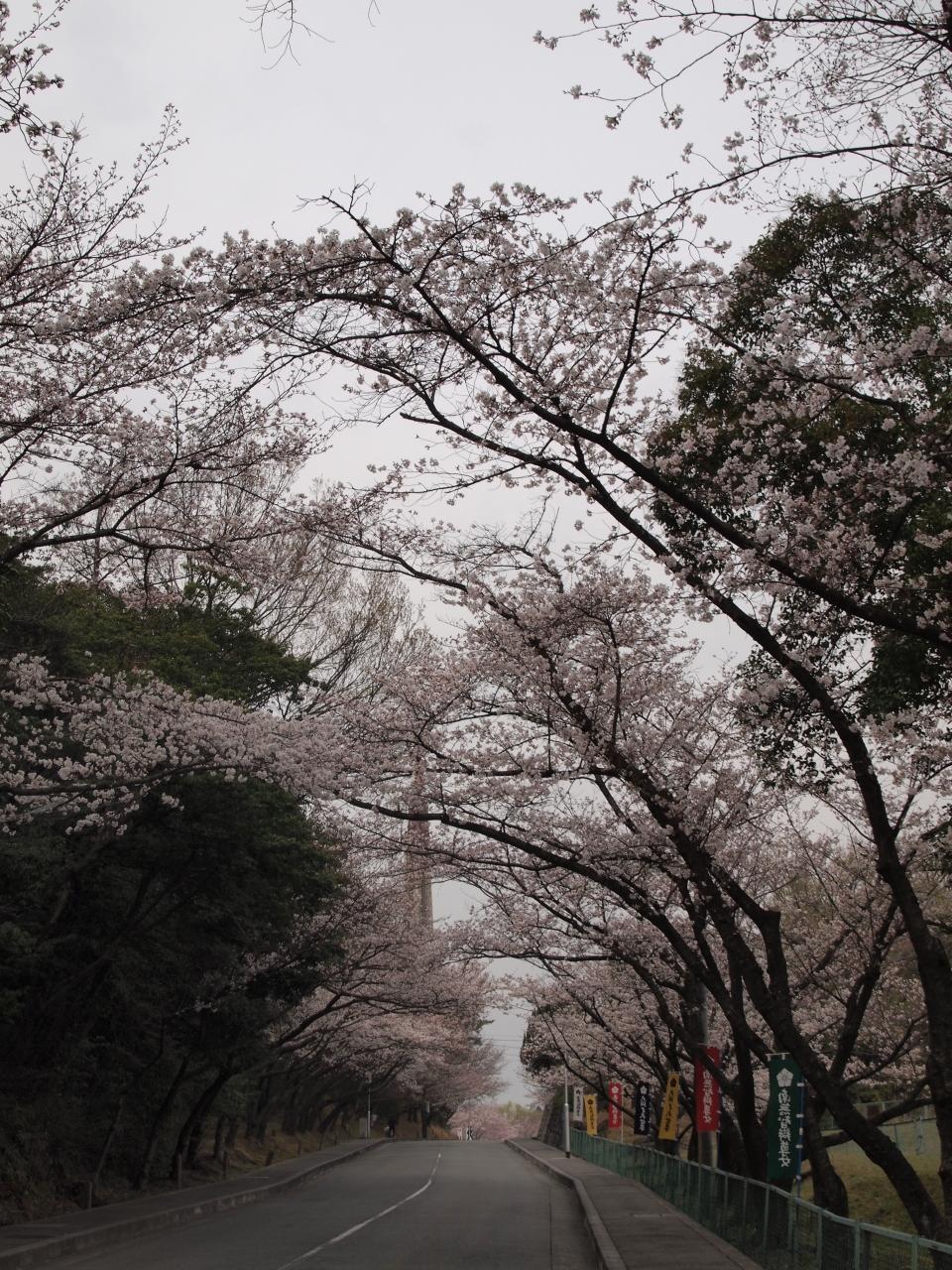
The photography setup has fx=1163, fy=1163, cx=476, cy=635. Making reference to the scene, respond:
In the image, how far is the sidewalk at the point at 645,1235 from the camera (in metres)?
11.2

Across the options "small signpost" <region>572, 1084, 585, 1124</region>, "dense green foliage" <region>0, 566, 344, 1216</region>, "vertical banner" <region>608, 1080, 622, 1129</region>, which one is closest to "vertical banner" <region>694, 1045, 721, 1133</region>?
"dense green foliage" <region>0, 566, 344, 1216</region>

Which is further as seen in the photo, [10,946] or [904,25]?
[10,946]

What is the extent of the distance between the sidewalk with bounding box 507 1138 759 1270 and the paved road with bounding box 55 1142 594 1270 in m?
0.39

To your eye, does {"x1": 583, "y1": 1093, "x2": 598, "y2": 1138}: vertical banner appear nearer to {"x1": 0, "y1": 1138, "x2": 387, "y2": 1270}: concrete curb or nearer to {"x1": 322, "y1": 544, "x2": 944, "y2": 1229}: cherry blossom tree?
{"x1": 0, "y1": 1138, "x2": 387, "y2": 1270}: concrete curb

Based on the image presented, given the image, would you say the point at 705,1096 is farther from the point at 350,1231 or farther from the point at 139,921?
the point at 139,921

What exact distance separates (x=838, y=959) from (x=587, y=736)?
11.0 meters

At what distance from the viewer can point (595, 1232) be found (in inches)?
564

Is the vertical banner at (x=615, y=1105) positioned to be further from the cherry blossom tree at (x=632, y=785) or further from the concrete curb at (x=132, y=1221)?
the cherry blossom tree at (x=632, y=785)

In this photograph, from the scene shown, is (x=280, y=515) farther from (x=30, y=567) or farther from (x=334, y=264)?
(x=30, y=567)

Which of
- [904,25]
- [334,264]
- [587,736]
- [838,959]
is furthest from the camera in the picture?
[838,959]

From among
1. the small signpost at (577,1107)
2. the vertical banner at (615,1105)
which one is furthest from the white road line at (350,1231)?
the small signpost at (577,1107)

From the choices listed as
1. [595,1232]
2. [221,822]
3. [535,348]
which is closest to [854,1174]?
[595,1232]

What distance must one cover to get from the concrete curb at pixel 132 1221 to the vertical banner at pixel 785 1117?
24.7 ft

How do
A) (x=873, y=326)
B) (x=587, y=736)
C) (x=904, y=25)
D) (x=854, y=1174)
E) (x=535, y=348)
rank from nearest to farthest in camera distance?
(x=904, y=25)
(x=535, y=348)
(x=873, y=326)
(x=587, y=736)
(x=854, y=1174)
